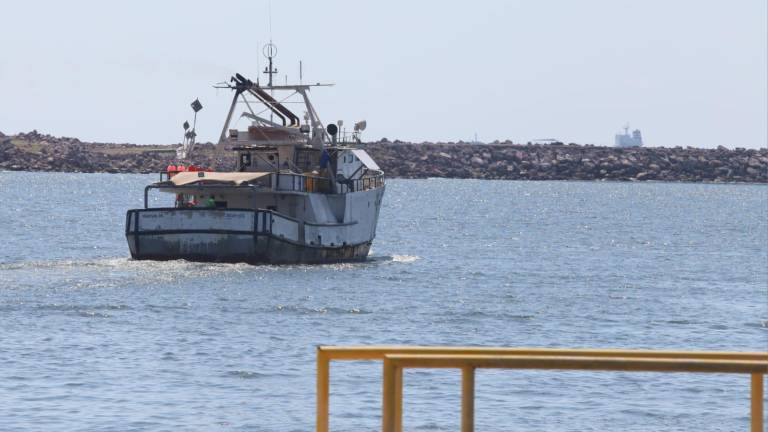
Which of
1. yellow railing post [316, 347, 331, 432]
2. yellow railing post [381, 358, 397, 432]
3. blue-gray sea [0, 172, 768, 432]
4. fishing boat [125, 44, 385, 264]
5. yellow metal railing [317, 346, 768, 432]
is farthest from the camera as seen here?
fishing boat [125, 44, 385, 264]

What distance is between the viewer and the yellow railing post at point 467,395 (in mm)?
10141

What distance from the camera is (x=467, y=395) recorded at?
404 inches

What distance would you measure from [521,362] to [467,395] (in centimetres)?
52

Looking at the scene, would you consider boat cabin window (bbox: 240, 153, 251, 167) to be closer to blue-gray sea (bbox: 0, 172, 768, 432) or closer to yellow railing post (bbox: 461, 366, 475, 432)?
blue-gray sea (bbox: 0, 172, 768, 432)

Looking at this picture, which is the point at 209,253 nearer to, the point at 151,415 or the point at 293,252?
the point at 293,252

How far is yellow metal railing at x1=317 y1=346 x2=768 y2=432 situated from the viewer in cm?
991

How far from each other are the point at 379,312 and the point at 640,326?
654cm

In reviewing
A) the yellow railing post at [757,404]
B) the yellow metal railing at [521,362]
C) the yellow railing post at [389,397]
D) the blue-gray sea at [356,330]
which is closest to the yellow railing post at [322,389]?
the yellow metal railing at [521,362]

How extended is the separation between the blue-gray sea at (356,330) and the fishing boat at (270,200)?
0.83 m

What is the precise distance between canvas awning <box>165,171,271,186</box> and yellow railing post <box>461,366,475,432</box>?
36.4 m

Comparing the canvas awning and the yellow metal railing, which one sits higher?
the canvas awning

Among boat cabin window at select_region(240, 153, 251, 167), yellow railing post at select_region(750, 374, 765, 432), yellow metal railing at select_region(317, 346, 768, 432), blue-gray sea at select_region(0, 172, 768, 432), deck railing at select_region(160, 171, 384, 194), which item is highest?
boat cabin window at select_region(240, 153, 251, 167)

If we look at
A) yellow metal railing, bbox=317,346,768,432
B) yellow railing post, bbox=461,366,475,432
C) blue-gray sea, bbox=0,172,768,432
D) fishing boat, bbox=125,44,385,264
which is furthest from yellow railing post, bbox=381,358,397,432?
fishing boat, bbox=125,44,385,264

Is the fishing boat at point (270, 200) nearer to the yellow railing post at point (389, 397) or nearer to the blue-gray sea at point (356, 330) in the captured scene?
the blue-gray sea at point (356, 330)
